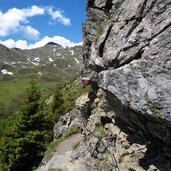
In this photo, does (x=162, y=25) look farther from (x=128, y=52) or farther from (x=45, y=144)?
(x=45, y=144)

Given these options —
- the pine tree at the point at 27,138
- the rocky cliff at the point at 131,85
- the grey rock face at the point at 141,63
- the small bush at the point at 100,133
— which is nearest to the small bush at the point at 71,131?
the pine tree at the point at 27,138

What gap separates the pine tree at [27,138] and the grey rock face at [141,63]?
19053 millimetres

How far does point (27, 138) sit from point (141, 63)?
77.7 ft

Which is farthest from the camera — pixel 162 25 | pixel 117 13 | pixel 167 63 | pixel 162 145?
pixel 117 13

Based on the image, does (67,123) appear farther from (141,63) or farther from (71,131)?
(141,63)

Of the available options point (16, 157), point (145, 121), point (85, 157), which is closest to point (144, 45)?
point (145, 121)

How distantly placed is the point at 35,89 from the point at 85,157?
627 inches

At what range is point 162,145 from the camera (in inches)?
620

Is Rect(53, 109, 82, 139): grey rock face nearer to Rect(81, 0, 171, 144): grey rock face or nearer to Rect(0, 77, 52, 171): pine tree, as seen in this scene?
Rect(0, 77, 52, 171): pine tree

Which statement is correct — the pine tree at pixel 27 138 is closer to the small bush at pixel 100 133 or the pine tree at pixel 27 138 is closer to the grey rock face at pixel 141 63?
the small bush at pixel 100 133

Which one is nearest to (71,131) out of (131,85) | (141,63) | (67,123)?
(67,123)

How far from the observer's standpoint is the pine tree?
33.7 meters

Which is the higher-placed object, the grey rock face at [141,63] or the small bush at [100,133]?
the grey rock face at [141,63]

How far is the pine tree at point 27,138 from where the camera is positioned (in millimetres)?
33719
